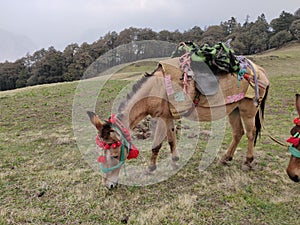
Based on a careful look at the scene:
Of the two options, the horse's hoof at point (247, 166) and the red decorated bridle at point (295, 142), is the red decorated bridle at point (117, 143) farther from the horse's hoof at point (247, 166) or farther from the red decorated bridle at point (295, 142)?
the horse's hoof at point (247, 166)

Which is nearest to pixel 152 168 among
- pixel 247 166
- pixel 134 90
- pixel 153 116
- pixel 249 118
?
pixel 153 116

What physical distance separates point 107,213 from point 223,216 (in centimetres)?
158

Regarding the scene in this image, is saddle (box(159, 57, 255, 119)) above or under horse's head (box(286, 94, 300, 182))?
above

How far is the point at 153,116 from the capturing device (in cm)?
374

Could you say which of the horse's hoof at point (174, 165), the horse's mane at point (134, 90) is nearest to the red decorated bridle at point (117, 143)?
the horse's mane at point (134, 90)

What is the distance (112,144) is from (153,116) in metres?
1.02

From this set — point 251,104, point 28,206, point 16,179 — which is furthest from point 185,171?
point 16,179

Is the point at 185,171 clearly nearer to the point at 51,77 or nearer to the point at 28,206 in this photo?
the point at 28,206

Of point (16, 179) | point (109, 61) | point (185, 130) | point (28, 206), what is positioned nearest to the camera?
point (28, 206)

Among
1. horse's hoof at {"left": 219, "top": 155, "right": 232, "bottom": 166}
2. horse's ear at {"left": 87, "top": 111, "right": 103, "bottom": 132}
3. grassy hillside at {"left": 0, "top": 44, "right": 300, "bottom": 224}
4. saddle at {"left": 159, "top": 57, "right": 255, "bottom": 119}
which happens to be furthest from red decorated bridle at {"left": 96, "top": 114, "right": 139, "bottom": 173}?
horse's hoof at {"left": 219, "top": 155, "right": 232, "bottom": 166}

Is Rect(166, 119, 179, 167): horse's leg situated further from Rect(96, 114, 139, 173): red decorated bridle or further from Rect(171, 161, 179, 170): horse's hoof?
Rect(96, 114, 139, 173): red decorated bridle

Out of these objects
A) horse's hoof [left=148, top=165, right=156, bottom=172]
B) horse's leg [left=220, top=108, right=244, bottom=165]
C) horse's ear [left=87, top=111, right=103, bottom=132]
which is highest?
horse's ear [left=87, top=111, right=103, bottom=132]

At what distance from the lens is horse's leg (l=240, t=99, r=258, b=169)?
4.29 meters

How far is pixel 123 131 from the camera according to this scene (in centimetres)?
302
